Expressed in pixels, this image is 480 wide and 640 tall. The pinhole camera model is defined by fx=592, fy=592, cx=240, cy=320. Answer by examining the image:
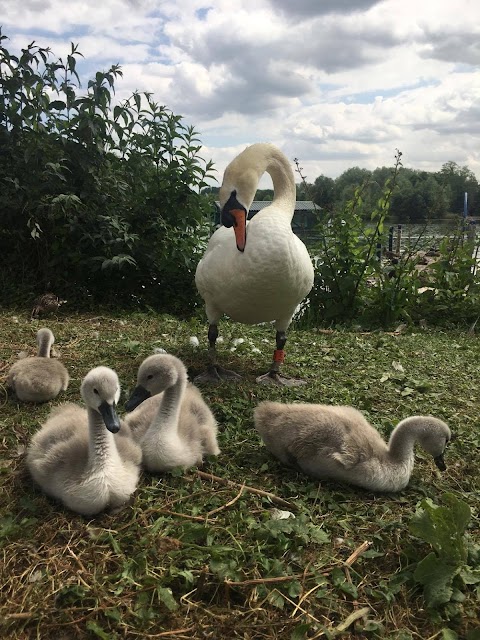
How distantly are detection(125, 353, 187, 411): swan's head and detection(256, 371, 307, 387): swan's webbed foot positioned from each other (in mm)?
1806

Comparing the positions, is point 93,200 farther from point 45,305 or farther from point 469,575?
point 469,575

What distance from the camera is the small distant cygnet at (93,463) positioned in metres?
2.71

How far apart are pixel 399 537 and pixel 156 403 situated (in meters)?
Answer: 1.59

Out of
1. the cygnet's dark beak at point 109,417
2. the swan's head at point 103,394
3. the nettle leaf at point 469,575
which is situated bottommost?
the nettle leaf at point 469,575

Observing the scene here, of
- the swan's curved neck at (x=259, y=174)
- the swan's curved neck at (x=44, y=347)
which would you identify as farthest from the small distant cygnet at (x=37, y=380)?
the swan's curved neck at (x=259, y=174)

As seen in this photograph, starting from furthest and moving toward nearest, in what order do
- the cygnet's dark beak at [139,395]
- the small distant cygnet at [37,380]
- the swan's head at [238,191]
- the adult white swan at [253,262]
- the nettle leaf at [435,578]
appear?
the swan's head at [238,191], the adult white swan at [253,262], the small distant cygnet at [37,380], the cygnet's dark beak at [139,395], the nettle leaf at [435,578]

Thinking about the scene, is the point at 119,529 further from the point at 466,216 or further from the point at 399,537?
the point at 466,216

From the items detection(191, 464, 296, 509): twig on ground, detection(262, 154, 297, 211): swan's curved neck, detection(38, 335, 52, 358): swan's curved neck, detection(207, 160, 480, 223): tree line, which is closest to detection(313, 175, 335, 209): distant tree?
detection(207, 160, 480, 223): tree line

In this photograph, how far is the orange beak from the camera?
442 cm

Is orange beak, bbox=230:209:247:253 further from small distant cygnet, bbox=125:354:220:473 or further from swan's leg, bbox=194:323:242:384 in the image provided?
small distant cygnet, bbox=125:354:220:473

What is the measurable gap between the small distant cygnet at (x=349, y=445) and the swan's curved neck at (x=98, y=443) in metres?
0.97

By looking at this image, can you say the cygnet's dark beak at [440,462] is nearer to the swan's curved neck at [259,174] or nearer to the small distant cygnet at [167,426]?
the small distant cygnet at [167,426]

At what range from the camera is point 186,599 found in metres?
2.27

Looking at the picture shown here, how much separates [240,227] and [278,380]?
4.42 feet
